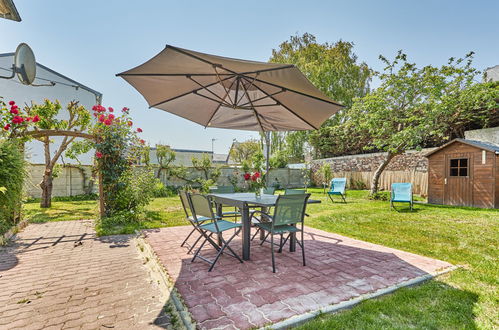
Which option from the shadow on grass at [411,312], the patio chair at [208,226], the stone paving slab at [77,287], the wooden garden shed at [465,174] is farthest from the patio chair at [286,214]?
the wooden garden shed at [465,174]

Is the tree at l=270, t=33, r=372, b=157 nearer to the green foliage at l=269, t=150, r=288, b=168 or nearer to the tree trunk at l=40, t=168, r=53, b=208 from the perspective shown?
the green foliage at l=269, t=150, r=288, b=168

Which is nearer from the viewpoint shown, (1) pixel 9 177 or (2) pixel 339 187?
(1) pixel 9 177

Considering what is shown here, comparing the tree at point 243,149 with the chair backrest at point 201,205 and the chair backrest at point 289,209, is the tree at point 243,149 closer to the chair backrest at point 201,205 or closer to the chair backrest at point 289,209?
the chair backrest at point 201,205

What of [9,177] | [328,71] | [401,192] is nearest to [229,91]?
[9,177]

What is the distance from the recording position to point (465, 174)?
331 inches

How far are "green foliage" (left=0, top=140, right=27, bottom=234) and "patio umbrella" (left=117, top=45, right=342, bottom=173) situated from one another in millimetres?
2699

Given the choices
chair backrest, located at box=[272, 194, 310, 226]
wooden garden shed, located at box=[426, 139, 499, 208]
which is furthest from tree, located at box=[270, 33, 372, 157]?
chair backrest, located at box=[272, 194, 310, 226]

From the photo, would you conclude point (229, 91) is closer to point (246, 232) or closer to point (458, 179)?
point (246, 232)

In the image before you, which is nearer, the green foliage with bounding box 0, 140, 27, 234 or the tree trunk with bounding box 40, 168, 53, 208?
the green foliage with bounding box 0, 140, 27, 234

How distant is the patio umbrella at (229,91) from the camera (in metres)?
2.87

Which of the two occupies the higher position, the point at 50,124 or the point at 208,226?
the point at 50,124

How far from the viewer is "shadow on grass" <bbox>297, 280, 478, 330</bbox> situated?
1919 mm

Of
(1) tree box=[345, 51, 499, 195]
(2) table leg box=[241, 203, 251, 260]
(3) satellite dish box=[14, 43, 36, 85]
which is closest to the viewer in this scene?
(2) table leg box=[241, 203, 251, 260]

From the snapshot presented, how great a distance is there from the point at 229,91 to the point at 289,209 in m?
2.14
